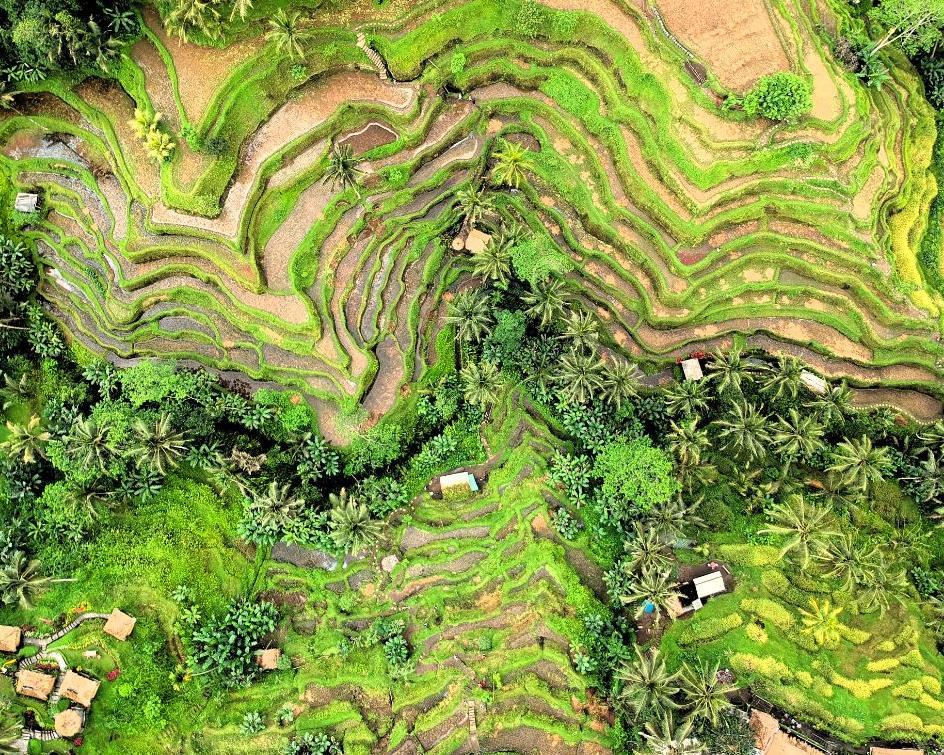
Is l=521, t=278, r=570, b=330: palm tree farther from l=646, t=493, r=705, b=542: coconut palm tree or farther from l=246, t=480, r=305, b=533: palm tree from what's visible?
l=246, t=480, r=305, b=533: palm tree

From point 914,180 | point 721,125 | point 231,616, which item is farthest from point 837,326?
point 231,616

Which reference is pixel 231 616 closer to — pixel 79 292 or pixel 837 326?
pixel 79 292

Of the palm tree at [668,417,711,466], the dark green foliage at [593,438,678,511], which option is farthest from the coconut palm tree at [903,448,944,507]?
the dark green foliage at [593,438,678,511]

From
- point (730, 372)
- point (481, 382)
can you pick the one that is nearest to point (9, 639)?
point (481, 382)

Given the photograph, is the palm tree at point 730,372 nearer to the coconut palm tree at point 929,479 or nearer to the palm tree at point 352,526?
the coconut palm tree at point 929,479

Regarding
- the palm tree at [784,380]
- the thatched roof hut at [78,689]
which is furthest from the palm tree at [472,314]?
the thatched roof hut at [78,689]
